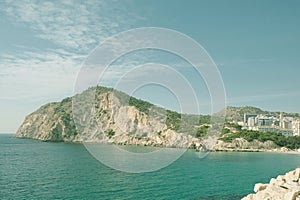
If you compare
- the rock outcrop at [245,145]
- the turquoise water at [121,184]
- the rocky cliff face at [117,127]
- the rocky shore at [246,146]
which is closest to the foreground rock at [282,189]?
the turquoise water at [121,184]

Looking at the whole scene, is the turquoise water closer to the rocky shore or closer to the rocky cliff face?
the rocky cliff face

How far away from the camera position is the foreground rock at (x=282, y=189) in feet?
55.9

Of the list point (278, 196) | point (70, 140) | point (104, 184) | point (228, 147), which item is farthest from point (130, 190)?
point (70, 140)

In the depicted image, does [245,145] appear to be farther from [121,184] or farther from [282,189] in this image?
[282,189]

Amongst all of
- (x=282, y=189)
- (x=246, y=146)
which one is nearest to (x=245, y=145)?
(x=246, y=146)

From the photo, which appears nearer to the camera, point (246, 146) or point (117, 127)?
point (246, 146)

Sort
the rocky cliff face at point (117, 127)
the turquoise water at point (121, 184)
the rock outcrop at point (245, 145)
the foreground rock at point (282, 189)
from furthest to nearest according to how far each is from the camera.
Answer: the rock outcrop at point (245, 145) < the rocky cliff face at point (117, 127) < the turquoise water at point (121, 184) < the foreground rock at point (282, 189)

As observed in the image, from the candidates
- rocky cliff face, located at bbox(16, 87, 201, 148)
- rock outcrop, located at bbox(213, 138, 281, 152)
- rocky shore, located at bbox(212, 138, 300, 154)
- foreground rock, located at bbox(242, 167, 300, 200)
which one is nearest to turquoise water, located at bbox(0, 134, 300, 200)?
foreground rock, located at bbox(242, 167, 300, 200)

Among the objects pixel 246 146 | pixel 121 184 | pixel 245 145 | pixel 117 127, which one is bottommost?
pixel 121 184

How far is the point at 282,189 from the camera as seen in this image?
62.7 feet

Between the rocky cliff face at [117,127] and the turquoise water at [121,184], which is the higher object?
the rocky cliff face at [117,127]

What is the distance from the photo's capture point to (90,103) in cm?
3450

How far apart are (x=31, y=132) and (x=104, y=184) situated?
143 m

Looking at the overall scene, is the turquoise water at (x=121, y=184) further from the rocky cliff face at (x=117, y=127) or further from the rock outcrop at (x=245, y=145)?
the rock outcrop at (x=245, y=145)
